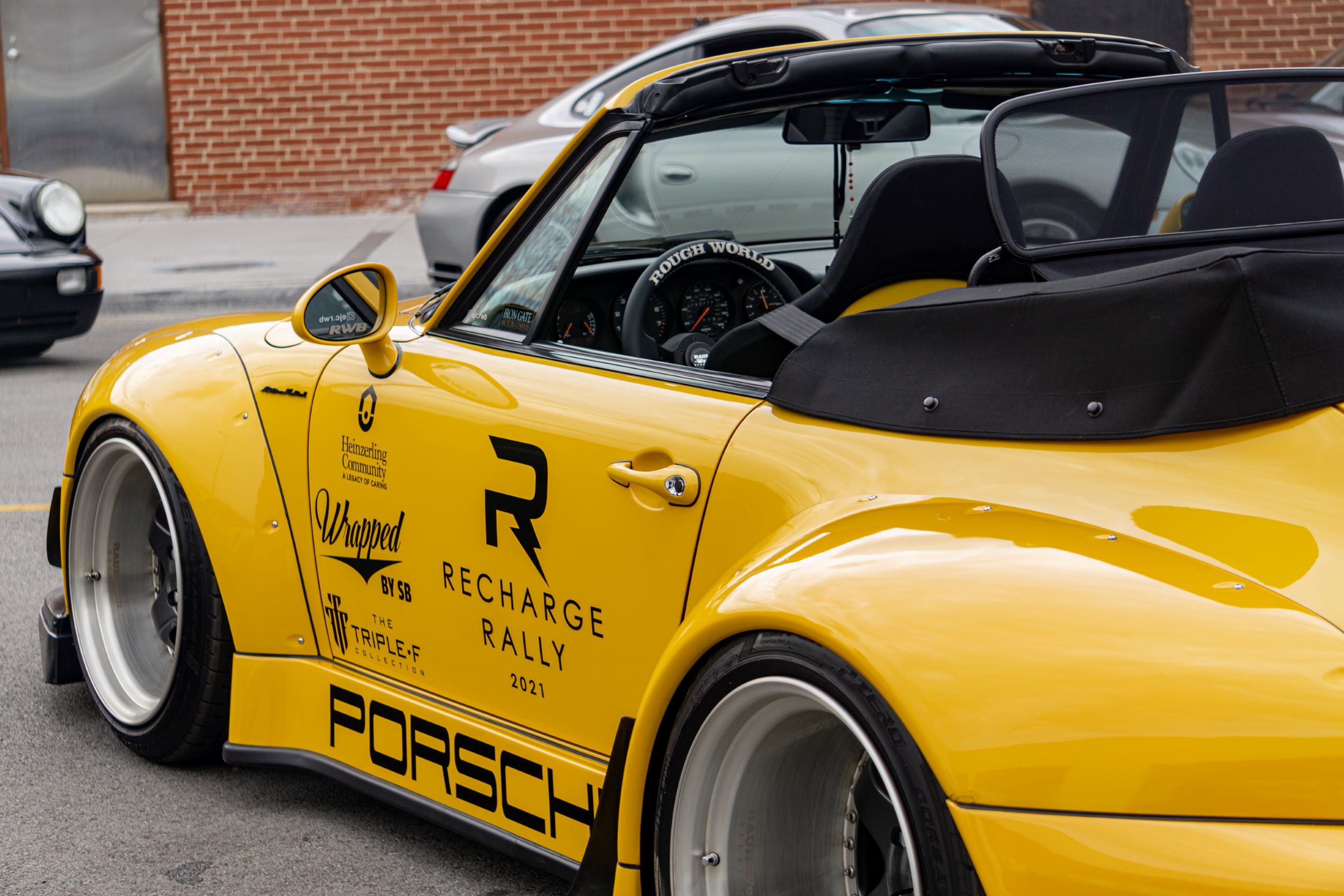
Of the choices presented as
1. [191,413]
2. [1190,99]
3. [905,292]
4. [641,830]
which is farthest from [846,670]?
[191,413]

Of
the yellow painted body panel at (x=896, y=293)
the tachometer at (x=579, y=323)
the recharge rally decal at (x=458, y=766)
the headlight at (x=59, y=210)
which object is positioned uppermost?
the yellow painted body panel at (x=896, y=293)

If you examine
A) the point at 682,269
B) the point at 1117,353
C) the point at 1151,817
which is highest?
the point at 1117,353

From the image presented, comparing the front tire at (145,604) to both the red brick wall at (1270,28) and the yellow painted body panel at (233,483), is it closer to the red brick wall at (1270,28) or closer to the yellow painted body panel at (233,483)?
the yellow painted body panel at (233,483)

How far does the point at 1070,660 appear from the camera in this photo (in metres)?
1.67

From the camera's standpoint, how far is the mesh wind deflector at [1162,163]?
7.59ft

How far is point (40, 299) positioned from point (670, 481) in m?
7.31

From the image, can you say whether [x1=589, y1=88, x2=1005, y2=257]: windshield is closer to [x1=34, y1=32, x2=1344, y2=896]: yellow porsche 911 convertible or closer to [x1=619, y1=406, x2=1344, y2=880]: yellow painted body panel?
[x1=34, y1=32, x2=1344, y2=896]: yellow porsche 911 convertible

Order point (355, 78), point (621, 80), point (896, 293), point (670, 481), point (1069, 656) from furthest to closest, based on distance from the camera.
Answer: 1. point (355, 78)
2. point (621, 80)
3. point (896, 293)
4. point (670, 481)
5. point (1069, 656)

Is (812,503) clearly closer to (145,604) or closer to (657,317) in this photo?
(657,317)

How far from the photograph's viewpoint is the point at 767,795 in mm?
2102

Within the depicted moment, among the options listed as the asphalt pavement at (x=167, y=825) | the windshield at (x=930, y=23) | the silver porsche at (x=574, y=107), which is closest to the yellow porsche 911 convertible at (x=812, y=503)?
the asphalt pavement at (x=167, y=825)

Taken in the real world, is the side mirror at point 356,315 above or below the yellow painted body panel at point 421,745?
above

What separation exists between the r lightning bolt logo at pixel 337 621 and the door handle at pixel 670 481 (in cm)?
90

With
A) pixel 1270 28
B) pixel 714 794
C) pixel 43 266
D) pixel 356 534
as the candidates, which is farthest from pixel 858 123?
pixel 1270 28
